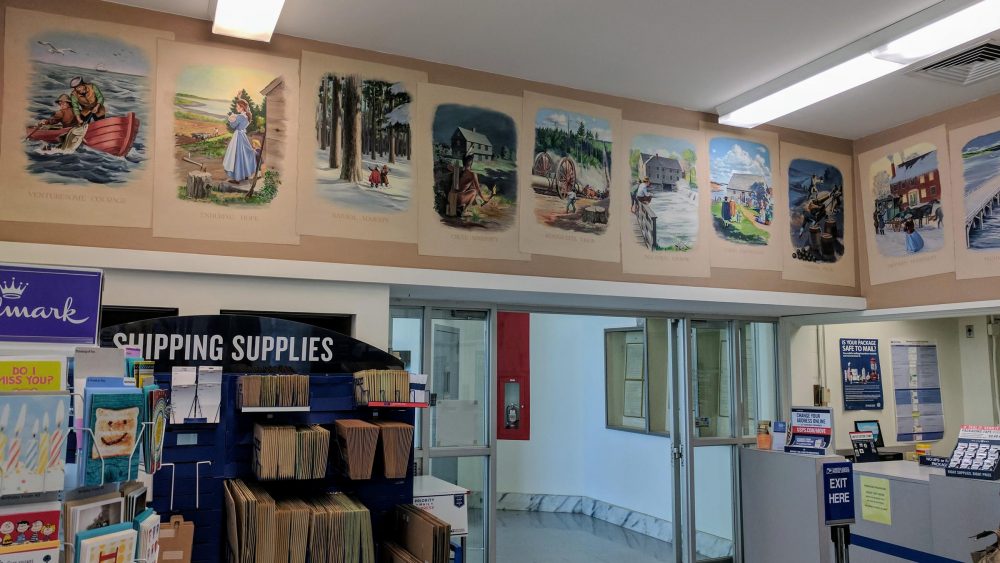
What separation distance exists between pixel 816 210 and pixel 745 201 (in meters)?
0.72

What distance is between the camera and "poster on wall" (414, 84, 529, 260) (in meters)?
4.61

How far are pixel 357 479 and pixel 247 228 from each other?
62.2 inches

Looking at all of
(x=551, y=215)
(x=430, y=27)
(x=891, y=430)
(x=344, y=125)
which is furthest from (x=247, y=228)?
(x=891, y=430)

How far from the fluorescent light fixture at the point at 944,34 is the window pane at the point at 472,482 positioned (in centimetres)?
Result: 369

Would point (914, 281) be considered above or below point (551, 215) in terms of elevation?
below

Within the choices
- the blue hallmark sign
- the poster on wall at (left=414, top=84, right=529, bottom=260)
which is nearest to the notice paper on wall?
the poster on wall at (left=414, top=84, right=529, bottom=260)

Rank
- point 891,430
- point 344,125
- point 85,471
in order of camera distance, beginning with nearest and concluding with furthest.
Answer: point 85,471 → point 344,125 → point 891,430

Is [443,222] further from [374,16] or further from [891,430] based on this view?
[891,430]

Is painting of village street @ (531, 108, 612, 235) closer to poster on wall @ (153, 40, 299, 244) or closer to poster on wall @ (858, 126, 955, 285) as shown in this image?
poster on wall @ (153, 40, 299, 244)

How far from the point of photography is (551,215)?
4.95 m

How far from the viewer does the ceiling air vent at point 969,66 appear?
4459mm

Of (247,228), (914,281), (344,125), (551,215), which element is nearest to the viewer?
(247,228)

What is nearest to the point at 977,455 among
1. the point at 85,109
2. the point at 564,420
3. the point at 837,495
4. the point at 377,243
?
the point at 837,495

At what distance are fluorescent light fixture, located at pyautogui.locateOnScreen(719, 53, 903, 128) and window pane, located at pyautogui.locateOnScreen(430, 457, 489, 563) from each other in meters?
3.06
